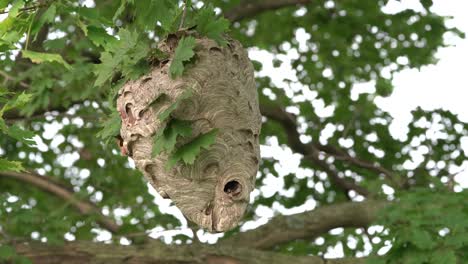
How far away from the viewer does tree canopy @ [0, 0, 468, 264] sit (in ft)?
18.6

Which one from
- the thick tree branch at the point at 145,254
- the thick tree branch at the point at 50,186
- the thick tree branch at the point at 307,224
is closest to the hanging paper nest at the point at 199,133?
the thick tree branch at the point at 145,254

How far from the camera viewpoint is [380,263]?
16.1 ft

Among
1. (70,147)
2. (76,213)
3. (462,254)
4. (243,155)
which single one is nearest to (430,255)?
(462,254)

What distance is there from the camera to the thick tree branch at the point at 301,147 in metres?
7.65

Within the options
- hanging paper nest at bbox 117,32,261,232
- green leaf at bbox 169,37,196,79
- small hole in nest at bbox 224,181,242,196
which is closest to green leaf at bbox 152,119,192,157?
hanging paper nest at bbox 117,32,261,232

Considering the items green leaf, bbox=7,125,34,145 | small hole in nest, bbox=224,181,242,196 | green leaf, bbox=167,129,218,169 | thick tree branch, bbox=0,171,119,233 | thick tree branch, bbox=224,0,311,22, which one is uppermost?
thick tree branch, bbox=224,0,311,22

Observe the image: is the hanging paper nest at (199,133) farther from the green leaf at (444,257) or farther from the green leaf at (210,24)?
the green leaf at (444,257)

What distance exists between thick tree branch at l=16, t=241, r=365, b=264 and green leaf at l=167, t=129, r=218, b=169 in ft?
9.79

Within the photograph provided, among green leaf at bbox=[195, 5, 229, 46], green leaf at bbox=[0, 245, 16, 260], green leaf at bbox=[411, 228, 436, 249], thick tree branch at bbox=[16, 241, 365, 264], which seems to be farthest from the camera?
thick tree branch at bbox=[16, 241, 365, 264]

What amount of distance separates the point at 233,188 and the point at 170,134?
37cm

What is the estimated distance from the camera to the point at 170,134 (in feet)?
9.55

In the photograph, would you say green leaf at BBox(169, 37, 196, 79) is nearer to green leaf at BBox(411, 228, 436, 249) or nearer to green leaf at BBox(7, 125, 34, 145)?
green leaf at BBox(7, 125, 34, 145)

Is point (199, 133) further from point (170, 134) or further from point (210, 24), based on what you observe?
point (210, 24)

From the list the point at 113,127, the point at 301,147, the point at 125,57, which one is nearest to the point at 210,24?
the point at 125,57
